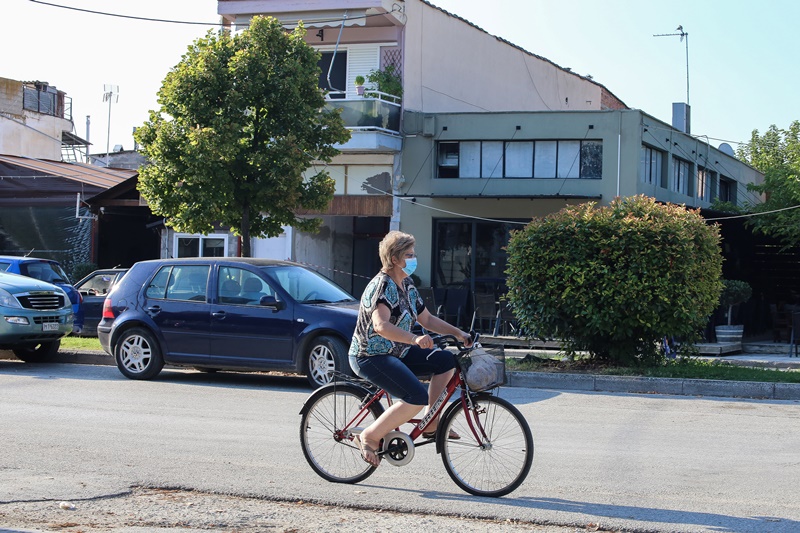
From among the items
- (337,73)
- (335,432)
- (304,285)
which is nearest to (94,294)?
(304,285)

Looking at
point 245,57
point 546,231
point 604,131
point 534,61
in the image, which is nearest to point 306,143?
point 245,57

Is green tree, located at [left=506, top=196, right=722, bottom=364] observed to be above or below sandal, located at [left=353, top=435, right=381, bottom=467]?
above

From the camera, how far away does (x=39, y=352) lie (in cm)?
1585

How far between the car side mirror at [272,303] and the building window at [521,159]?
1406 cm

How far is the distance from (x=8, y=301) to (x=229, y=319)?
4269mm

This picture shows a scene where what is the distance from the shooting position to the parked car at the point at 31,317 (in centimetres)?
1473

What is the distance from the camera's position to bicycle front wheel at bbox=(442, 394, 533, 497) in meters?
6.38

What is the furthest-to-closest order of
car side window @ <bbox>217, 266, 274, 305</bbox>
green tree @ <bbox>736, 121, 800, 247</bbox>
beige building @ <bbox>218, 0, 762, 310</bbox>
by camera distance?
beige building @ <bbox>218, 0, 762, 310</bbox>, green tree @ <bbox>736, 121, 800, 247</bbox>, car side window @ <bbox>217, 266, 274, 305</bbox>

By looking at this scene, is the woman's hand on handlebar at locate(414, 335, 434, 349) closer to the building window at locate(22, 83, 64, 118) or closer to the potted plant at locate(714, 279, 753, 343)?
the potted plant at locate(714, 279, 753, 343)

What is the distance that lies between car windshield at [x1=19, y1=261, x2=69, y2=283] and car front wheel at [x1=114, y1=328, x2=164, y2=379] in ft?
17.8

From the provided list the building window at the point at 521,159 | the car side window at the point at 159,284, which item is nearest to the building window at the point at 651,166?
the building window at the point at 521,159

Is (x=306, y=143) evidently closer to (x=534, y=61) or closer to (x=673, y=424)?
(x=673, y=424)

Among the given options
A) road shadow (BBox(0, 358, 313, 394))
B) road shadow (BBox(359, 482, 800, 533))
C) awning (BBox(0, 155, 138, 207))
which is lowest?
road shadow (BBox(359, 482, 800, 533))

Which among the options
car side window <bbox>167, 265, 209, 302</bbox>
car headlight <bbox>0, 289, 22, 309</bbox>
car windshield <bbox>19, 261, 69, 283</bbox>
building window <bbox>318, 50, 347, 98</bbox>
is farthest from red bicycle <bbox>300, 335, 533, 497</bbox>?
building window <bbox>318, 50, 347, 98</bbox>
